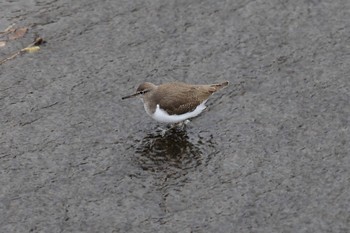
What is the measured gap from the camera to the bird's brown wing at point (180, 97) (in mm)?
8367

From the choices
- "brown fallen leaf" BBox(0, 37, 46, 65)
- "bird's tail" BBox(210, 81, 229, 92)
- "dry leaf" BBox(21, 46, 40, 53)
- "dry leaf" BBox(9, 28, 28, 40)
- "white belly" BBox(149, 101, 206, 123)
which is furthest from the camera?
"dry leaf" BBox(9, 28, 28, 40)

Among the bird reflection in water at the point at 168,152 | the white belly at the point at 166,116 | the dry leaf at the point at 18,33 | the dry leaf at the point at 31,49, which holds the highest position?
the dry leaf at the point at 18,33

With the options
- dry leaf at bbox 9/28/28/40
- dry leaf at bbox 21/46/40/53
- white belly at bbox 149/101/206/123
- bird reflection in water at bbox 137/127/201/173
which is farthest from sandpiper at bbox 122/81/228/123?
dry leaf at bbox 9/28/28/40

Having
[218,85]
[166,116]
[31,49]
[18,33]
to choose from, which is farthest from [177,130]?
[18,33]

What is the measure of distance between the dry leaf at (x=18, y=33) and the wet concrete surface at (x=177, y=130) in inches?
3.4

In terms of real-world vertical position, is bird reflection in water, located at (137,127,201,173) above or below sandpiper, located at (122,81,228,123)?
below

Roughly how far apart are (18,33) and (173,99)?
9.82 feet

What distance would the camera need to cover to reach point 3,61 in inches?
385

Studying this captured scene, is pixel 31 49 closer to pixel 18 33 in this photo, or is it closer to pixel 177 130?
pixel 18 33

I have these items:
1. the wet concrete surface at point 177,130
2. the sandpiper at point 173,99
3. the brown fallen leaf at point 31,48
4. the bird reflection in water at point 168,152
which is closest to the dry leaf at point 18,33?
the wet concrete surface at point 177,130

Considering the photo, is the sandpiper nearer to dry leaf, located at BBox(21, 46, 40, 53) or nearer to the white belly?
the white belly

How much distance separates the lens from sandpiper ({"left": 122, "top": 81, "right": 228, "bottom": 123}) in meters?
8.35

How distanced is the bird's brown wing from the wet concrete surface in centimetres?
37

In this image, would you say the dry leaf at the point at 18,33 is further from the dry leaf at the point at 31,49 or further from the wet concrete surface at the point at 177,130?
the dry leaf at the point at 31,49
